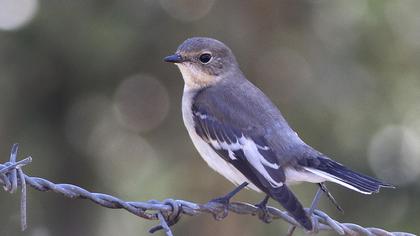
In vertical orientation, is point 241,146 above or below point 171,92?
below

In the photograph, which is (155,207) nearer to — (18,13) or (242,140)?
(242,140)

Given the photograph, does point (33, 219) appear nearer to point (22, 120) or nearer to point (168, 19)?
→ point (22, 120)

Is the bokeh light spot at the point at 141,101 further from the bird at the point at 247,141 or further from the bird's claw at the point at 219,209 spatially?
the bird's claw at the point at 219,209

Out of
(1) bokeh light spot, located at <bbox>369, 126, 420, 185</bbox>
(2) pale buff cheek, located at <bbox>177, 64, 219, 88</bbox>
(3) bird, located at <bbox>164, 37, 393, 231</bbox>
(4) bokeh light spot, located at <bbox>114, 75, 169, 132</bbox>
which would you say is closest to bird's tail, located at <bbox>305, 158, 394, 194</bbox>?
(3) bird, located at <bbox>164, 37, 393, 231</bbox>

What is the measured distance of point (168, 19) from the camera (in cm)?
1036

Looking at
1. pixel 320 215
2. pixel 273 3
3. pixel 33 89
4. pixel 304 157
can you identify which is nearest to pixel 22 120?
pixel 33 89

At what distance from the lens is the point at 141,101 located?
10352 mm

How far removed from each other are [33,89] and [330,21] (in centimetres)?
358

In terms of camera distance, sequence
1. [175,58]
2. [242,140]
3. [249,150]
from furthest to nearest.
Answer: [175,58] → [242,140] → [249,150]

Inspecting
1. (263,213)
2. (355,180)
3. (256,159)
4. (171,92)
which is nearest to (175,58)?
(256,159)

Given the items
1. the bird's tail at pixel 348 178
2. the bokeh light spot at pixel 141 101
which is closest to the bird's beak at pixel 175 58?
the bird's tail at pixel 348 178

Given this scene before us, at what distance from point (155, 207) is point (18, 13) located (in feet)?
20.9

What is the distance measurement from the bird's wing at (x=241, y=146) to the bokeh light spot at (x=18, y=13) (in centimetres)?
462

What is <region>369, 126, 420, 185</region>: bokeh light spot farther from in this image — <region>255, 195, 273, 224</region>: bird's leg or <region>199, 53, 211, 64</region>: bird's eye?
<region>255, 195, 273, 224</region>: bird's leg
